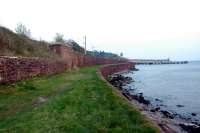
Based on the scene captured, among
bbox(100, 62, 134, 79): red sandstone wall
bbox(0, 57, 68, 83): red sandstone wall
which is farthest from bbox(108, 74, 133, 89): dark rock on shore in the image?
bbox(0, 57, 68, 83): red sandstone wall

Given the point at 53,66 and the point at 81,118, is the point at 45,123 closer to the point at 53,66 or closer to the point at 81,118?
the point at 81,118

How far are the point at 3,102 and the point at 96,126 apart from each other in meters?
4.16

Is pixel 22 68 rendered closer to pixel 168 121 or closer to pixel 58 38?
pixel 168 121

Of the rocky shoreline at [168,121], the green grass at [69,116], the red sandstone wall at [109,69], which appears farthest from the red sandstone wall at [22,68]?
the red sandstone wall at [109,69]

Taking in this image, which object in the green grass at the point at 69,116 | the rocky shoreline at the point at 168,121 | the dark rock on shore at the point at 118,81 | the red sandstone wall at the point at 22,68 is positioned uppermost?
the red sandstone wall at the point at 22,68

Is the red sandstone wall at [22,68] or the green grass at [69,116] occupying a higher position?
the red sandstone wall at [22,68]

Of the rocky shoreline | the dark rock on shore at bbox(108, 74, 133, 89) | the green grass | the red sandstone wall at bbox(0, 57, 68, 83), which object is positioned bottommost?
the dark rock on shore at bbox(108, 74, 133, 89)

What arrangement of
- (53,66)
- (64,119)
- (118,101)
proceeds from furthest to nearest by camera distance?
(53,66) → (118,101) → (64,119)

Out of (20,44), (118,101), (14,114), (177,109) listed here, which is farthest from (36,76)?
(14,114)

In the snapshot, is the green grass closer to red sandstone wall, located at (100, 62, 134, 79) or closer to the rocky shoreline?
the rocky shoreline

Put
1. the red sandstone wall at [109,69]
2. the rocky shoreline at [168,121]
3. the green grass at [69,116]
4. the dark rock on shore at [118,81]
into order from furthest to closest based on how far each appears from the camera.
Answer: the red sandstone wall at [109,69] < the dark rock on shore at [118,81] < the rocky shoreline at [168,121] < the green grass at [69,116]

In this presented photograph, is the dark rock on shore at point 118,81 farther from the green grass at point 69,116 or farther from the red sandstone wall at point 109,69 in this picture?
the green grass at point 69,116

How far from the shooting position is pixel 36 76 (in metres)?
21.3

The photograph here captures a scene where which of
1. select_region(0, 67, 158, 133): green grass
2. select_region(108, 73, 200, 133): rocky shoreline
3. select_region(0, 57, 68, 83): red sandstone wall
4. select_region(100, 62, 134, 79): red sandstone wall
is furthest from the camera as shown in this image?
select_region(100, 62, 134, 79): red sandstone wall
